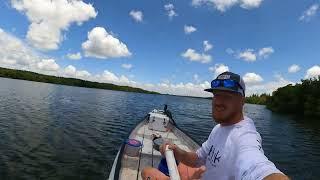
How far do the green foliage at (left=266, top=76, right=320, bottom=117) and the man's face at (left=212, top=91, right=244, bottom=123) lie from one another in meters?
84.2

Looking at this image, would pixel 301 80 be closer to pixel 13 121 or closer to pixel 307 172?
pixel 307 172

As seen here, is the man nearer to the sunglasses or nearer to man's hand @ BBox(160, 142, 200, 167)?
the sunglasses

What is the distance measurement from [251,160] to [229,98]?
3.11 feet

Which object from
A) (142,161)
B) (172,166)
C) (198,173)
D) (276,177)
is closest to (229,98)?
(172,166)

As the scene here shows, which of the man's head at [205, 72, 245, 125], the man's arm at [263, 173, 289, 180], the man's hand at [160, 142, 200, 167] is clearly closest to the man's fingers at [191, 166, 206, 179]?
the man's hand at [160, 142, 200, 167]

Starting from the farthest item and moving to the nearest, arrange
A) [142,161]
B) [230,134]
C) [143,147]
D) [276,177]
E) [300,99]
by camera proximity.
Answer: [300,99] < [143,147] < [142,161] < [230,134] < [276,177]

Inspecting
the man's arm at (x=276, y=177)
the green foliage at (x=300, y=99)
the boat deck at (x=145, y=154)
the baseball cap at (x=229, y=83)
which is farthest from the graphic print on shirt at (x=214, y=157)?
the green foliage at (x=300, y=99)

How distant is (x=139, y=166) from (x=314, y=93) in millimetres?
87988

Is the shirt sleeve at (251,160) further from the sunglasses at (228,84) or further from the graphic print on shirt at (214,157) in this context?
the sunglasses at (228,84)

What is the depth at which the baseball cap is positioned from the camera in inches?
135

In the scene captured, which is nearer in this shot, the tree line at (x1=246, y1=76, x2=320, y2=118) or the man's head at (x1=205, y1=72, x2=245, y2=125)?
the man's head at (x1=205, y1=72, x2=245, y2=125)

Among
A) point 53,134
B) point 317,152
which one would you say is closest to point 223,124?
point 53,134

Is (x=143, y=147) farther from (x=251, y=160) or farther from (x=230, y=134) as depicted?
(x=251, y=160)

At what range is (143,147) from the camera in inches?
419
